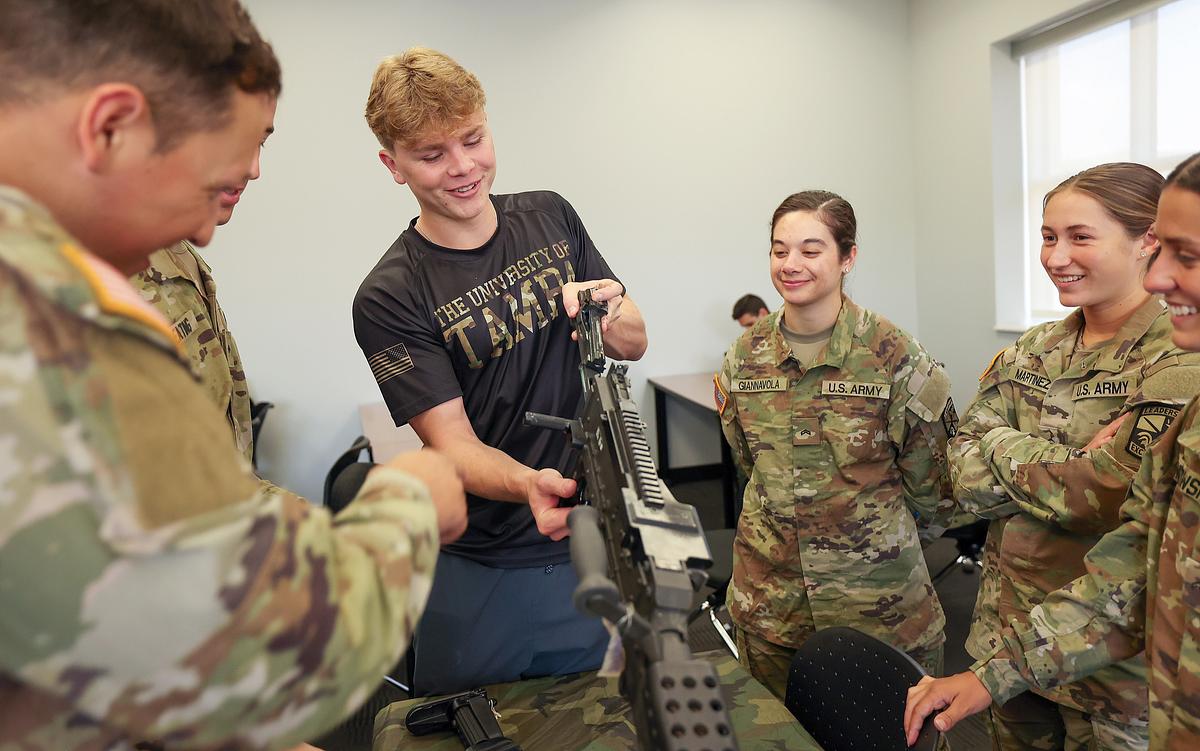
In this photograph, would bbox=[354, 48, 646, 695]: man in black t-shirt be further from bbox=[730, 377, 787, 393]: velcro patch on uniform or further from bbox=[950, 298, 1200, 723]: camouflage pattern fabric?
bbox=[950, 298, 1200, 723]: camouflage pattern fabric

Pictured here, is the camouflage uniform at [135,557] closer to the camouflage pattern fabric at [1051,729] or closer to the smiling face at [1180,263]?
the smiling face at [1180,263]

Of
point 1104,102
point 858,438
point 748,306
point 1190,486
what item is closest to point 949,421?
point 858,438

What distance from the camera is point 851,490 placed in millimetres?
1992

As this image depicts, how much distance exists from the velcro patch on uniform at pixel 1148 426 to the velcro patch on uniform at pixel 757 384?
84 cm

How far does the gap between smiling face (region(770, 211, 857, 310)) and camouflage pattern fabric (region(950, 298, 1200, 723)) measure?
18.6 inches

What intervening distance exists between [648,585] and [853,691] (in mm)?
842

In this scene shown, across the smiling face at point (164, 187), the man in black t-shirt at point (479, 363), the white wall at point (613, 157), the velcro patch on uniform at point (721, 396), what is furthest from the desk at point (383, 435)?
the smiling face at point (164, 187)

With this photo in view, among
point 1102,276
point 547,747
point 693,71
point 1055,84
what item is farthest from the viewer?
point 693,71

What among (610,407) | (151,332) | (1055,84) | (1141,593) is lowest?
(1141,593)

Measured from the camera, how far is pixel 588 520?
84cm

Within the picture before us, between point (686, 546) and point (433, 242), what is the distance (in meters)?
1.11

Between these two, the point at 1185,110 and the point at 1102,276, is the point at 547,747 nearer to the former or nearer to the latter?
the point at 1102,276

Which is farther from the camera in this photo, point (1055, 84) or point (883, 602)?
point (1055, 84)

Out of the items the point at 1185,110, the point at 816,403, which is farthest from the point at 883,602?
the point at 1185,110
